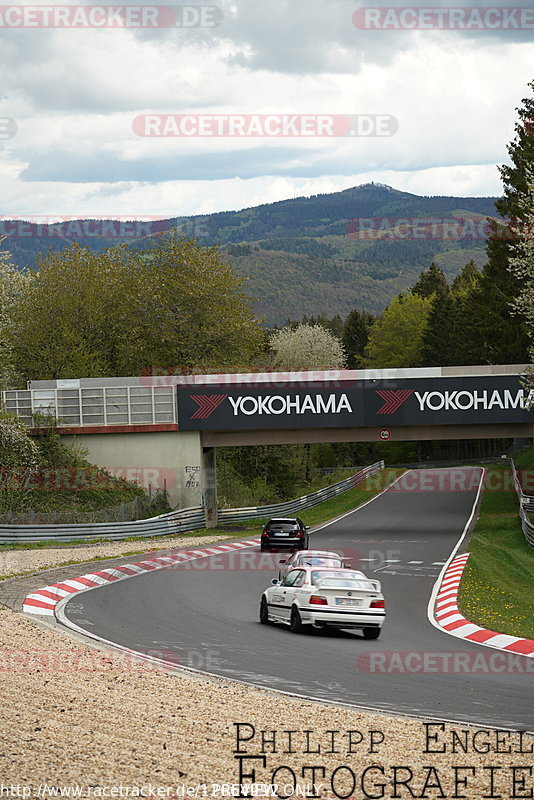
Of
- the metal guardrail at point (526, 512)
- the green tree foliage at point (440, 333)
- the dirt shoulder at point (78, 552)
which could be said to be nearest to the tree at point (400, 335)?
the green tree foliage at point (440, 333)

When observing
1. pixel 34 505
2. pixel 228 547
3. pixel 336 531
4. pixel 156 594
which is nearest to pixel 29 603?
pixel 156 594

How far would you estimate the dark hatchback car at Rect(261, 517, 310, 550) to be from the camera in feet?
124

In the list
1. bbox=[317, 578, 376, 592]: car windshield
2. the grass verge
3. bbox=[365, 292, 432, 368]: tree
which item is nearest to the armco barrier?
the grass verge

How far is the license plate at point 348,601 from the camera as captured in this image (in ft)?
58.9

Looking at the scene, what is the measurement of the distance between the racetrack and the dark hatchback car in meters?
2.76

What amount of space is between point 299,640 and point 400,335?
104m

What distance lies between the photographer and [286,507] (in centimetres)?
5628

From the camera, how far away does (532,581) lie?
2784 cm

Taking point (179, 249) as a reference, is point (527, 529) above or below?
below

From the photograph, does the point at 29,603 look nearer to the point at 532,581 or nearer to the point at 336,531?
the point at 532,581

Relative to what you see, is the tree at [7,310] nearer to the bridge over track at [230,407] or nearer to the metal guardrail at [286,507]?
the bridge over track at [230,407]

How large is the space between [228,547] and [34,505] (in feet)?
29.7

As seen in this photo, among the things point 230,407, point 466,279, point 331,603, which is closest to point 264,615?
point 331,603

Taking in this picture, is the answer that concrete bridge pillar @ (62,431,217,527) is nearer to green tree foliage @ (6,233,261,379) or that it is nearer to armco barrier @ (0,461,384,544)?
armco barrier @ (0,461,384,544)
